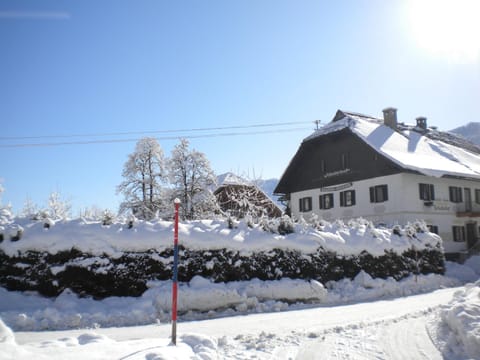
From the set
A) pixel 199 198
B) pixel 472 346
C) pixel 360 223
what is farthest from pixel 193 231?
pixel 199 198

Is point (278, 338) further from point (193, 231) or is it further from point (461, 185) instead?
point (461, 185)

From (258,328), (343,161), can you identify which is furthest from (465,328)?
(343,161)

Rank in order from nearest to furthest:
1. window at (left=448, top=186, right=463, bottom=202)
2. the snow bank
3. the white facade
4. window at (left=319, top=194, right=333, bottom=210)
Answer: the snow bank
the white facade
window at (left=448, top=186, right=463, bottom=202)
window at (left=319, top=194, right=333, bottom=210)

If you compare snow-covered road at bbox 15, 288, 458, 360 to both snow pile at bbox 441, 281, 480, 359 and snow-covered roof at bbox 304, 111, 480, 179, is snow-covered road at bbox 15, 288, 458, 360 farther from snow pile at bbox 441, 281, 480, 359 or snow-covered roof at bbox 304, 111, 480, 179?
snow-covered roof at bbox 304, 111, 480, 179

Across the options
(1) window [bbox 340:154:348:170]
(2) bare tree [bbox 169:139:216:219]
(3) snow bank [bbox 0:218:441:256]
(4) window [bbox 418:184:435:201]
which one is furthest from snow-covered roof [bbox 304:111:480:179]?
(3) snow bank [bbox 0:218:441:256]

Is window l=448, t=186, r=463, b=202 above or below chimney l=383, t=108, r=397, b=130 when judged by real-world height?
below

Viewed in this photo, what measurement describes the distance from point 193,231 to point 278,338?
Result: 4671mm

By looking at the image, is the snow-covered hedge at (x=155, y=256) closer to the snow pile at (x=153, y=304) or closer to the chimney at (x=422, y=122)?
the snow pile at (x=153, y=304)

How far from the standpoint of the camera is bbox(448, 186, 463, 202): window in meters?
30.1

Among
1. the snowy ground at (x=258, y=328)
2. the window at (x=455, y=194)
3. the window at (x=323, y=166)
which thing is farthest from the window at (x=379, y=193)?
the snowy ground at (x=258, y=328)

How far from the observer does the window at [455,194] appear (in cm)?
3014

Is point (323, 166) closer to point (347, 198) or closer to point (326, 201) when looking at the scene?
point (326, 201)

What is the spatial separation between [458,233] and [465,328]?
27.6 meters

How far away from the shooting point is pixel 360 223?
16.2m
